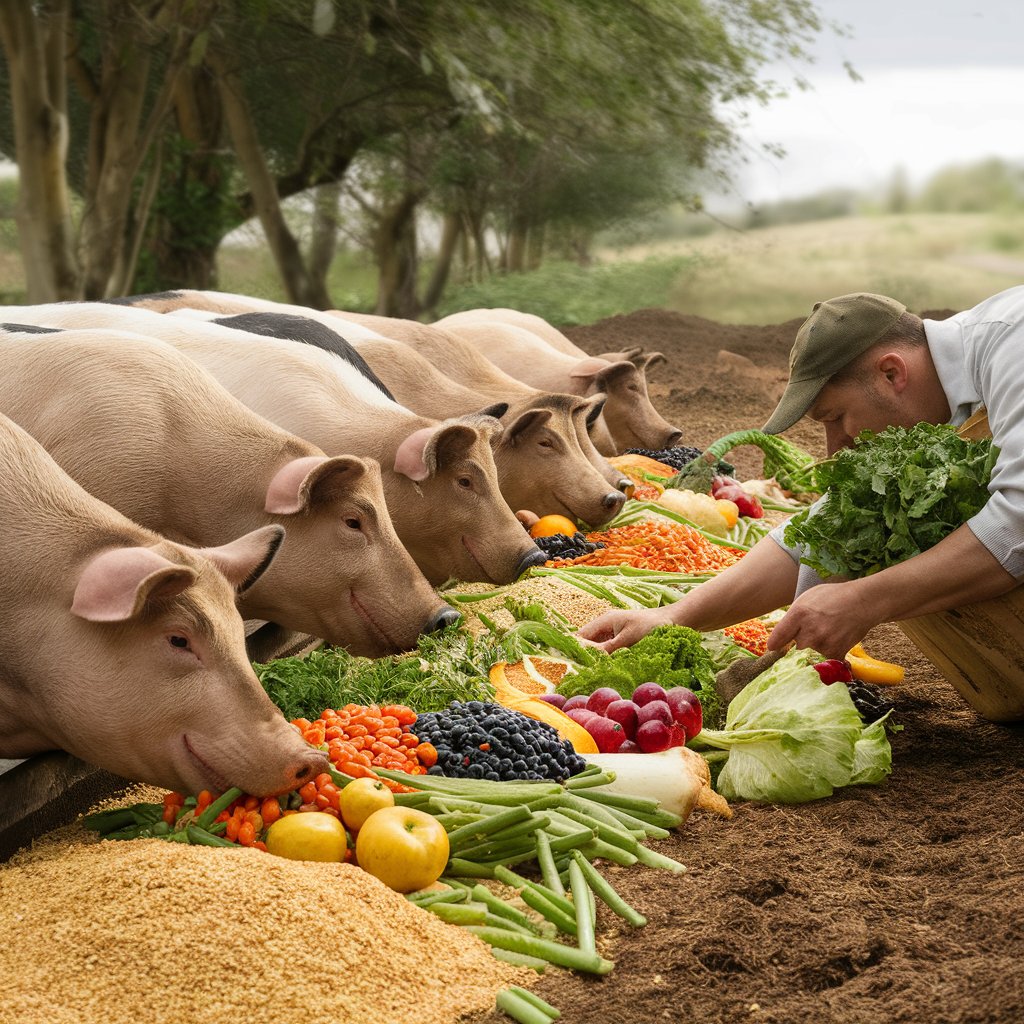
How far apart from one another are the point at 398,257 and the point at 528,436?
47.5 feet

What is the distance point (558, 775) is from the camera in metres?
3.82

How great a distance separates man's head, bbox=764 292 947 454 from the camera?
4367 millimetres

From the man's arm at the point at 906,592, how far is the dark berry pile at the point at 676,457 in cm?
547

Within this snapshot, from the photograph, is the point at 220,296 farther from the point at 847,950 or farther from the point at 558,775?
the point at 847,950

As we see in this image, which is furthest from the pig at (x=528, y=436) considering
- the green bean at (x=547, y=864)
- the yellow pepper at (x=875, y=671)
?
the green bean at (x=547, y=864)

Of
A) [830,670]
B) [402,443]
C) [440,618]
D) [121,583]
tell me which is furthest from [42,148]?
[830,670]

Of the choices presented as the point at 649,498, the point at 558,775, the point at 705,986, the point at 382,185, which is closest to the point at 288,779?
the point at 558,775

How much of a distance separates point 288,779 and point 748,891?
1.19 m

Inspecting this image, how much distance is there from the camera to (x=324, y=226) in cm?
2025

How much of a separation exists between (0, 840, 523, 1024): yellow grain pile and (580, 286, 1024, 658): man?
1651mm

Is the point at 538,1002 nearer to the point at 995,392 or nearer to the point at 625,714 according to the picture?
the point at 625,714

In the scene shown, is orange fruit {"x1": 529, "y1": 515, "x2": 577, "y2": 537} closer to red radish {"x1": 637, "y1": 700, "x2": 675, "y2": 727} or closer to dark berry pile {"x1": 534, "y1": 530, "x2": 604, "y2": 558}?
dark berry pile {"x1": 534, "y1": 530, "x2": 604, "y2": 558}

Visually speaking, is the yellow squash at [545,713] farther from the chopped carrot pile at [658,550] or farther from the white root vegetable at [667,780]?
the chopped carrot pile at [658,550]

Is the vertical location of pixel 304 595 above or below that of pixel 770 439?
above
